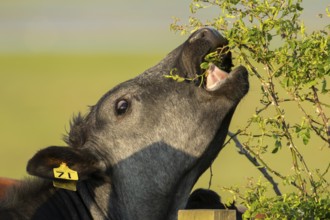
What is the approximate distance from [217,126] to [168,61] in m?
0.65

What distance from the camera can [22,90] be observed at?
87.0 feet

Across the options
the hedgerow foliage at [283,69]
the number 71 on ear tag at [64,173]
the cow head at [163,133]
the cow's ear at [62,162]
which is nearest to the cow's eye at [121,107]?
the cow head at [163,133]

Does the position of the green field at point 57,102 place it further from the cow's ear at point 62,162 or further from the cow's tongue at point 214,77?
the cow's tongue at point 214,77

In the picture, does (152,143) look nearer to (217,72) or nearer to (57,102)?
A: (217,72)

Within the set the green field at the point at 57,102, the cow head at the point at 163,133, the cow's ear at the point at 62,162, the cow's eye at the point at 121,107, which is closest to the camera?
the cow's ear at the point at 62,162

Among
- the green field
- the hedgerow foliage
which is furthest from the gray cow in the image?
the green field

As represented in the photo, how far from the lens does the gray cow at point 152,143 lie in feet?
21.5

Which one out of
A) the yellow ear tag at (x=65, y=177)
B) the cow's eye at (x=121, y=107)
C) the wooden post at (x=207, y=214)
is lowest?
the wooden post at (x=207, y=214)

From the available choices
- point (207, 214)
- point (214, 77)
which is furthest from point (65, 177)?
point (207, 214)

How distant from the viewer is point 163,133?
6.71m

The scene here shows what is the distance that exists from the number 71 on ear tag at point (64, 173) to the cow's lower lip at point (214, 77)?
1109 millimetres

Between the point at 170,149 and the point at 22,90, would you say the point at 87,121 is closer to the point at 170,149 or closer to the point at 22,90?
the point at 170,149

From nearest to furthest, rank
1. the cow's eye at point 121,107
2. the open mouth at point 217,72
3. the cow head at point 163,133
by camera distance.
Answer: the open mouth at point 217,72
the cow head at point 163,133
the cow's eye at point 121,107

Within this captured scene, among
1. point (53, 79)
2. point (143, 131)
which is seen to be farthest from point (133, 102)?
point (53, 79)
